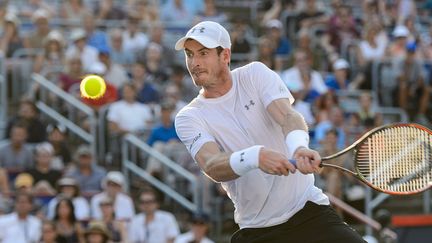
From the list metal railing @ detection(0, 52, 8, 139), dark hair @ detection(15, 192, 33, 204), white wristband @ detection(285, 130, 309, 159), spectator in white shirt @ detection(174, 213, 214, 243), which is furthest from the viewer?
metal railing @ detection(0, 52, 8, 139)

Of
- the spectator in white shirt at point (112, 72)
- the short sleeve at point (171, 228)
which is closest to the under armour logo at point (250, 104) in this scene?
the short sleeve at point (171, 228)

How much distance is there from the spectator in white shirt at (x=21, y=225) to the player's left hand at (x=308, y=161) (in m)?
6.33

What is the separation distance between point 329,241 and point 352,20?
12.7 m

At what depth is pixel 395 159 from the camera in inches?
294

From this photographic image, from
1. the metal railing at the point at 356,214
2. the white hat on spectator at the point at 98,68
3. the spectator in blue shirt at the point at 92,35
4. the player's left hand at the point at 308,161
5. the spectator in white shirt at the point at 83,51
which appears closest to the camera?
the player's left hand at the point at 308,161

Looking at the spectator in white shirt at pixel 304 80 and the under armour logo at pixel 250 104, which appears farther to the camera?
the spectator in white shirt at pixel 304 80

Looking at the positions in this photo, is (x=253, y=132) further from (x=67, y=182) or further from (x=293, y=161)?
(x=67, y=182)

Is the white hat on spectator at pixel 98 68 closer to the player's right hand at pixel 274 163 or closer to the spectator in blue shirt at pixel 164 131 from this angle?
the spectator in blue shirt at pixel 164 131

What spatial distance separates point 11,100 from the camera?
16.1m

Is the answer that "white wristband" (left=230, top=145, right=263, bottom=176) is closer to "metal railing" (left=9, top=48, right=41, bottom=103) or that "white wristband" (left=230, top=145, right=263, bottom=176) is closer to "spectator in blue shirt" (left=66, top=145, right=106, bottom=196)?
"spectator in blue shirt" (left=66, top=145, right=106, bottom=196)

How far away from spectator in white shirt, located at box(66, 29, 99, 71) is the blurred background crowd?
2 cm

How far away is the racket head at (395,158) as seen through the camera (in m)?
7.41

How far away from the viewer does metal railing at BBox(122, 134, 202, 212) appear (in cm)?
1460

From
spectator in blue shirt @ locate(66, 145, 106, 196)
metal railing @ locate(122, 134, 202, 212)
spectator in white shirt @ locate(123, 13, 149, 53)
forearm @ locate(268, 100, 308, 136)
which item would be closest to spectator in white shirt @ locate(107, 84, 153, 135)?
metal railing @ locate(122, 134, 202, 212)
